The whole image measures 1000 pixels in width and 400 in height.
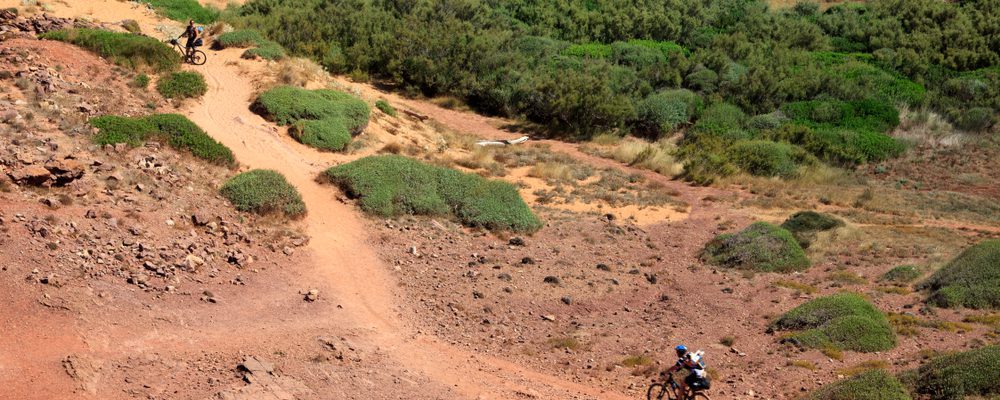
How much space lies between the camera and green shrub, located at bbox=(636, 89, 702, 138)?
3098 centimetres

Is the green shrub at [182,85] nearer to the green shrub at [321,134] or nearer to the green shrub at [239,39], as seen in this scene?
the green shrub at [321,134]

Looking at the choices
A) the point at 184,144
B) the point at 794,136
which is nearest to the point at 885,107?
the point at 794,136

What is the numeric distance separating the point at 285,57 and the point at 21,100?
9.29 metres

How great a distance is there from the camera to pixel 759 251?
1842 cm

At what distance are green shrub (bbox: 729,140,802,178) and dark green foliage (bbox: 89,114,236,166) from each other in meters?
15.2

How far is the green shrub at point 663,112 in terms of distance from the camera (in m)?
31.0

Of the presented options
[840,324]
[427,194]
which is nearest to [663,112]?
[427,194]

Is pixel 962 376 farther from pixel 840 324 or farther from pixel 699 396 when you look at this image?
pixel 699 396

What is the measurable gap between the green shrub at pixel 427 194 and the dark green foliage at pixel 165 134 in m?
2.51

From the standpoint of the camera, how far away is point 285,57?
26.3m

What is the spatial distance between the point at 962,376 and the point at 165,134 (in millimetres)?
14538

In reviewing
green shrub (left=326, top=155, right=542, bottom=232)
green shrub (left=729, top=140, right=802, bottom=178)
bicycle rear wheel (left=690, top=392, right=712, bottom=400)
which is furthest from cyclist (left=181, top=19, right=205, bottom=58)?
bicycle rear wheel (left=690, top=392, right=712, bottom=400)

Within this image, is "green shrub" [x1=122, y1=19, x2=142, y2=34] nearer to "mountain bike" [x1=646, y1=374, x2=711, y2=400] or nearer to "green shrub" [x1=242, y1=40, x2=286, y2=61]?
"green shrub" [x1=242, y1=40, x2=286, y2=61]

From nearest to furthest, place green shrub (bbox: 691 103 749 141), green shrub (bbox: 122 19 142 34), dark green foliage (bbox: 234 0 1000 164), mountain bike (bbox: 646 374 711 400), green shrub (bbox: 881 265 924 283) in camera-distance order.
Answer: mountain bike (bbox: 646 374 711 400) < green shrub (bbox: 881 265 924 283) < green shrub (bbox: 122 19 142 34) < green shrub (bbox: 691 103 749 141) < dark green foliage (bbox: 234 0 1000 164)
